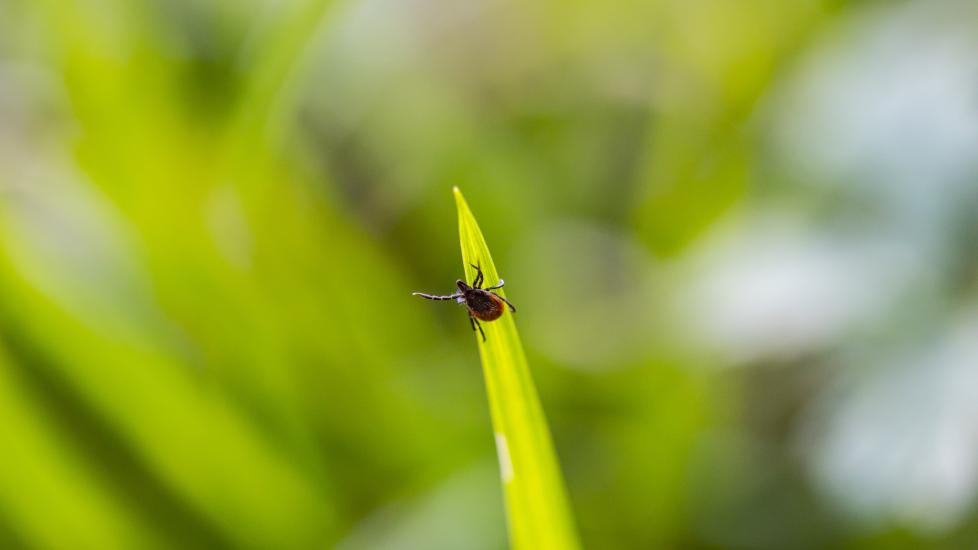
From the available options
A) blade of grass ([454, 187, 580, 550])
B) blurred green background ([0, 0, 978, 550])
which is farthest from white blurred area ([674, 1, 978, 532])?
blade of grass ([454, 187, 580, 550])

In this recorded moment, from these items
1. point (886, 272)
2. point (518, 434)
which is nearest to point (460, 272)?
point (886, 272)

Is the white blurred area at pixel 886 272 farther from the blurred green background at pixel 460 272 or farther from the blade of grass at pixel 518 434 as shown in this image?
the blade of grass at pixel 518 434

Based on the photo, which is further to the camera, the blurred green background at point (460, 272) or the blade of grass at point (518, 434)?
the blurred green background at point (460, 272)

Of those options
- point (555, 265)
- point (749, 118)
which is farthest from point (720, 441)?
point (749, 118)

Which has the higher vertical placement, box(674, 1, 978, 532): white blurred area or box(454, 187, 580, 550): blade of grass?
box(674, 1, 978, 532): white blurred area

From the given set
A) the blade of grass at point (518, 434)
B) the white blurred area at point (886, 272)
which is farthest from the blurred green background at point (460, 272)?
the blade of grass at point (518, 434)

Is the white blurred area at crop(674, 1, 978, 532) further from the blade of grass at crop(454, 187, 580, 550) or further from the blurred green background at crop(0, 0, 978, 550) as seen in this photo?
the blade of grass at crop(454, 187, 580, 550)

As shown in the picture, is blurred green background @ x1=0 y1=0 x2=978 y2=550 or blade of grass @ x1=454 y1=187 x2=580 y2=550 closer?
blade of grass @ x1=454 y1=187 x2=580 y2=550
